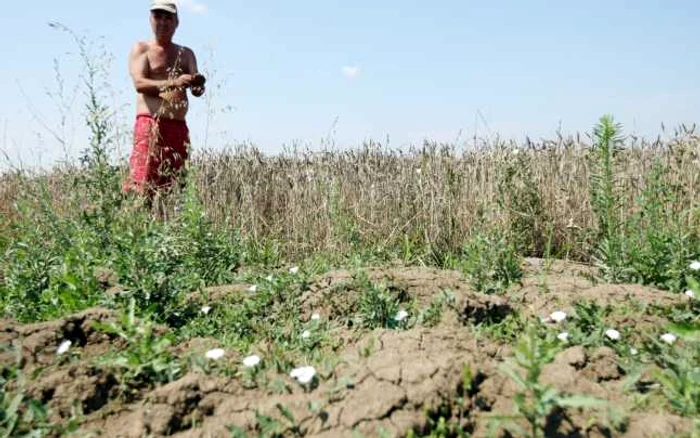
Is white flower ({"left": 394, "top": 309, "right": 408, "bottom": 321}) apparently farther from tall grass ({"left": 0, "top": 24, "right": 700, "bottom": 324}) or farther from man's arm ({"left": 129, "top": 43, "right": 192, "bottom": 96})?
man's arm ({"left": 129, "top": 43, "right": 192, "bottom": 96})

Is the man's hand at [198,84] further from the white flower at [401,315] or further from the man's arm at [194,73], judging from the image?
the white flower at [401,315]

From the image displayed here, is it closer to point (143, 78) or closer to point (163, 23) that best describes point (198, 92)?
point (143, 78)

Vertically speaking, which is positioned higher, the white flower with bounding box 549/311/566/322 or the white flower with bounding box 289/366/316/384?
the white flower with bounding box 549/311/566/322

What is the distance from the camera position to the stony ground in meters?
1.80

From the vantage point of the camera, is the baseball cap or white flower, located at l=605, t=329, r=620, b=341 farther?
the baseball cap

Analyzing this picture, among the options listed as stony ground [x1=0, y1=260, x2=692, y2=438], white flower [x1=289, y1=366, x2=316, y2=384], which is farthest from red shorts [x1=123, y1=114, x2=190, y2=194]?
white flower [x1=289, y1=366, x2=316, y2=384]

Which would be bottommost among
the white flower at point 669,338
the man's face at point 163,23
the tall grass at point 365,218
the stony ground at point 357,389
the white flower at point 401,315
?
the stony ground at point 357,389

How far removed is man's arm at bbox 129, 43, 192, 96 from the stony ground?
2.79m

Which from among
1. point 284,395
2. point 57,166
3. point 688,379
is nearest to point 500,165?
point 688,379

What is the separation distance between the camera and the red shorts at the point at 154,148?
5238 millimetres

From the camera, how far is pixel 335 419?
1800 mm

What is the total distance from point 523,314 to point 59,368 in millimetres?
2112

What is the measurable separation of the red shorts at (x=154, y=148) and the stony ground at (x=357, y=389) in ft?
8.63

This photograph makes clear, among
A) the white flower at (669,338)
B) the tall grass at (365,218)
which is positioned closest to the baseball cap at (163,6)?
the tall grass at (365,218)
